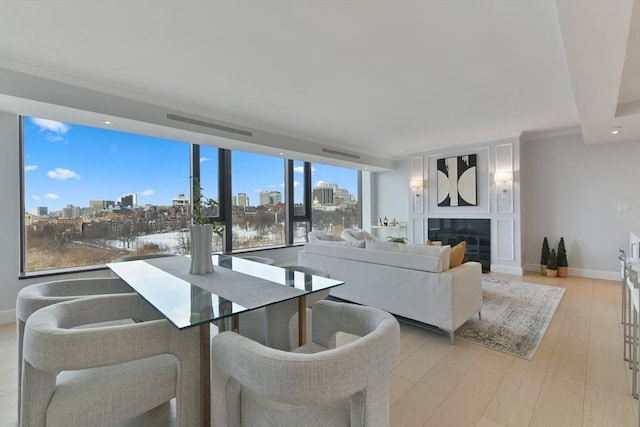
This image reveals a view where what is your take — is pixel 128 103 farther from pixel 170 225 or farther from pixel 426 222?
pixel 426 222

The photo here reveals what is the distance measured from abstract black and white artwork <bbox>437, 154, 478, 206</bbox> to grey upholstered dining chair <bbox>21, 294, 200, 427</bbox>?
583 centimetres

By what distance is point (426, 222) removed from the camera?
650cm

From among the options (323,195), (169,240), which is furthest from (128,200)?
(323,195)

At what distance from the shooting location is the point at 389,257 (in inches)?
118

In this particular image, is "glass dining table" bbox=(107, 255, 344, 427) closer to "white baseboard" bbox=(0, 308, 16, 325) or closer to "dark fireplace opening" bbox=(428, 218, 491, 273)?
"white baseboard" bbox=(0, 308, 16, 325)

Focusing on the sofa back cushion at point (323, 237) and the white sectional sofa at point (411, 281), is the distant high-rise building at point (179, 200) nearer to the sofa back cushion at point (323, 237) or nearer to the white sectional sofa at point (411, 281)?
the sofa back cushion at point (323, 237)

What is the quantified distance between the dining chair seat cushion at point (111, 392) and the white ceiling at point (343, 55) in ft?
7.16

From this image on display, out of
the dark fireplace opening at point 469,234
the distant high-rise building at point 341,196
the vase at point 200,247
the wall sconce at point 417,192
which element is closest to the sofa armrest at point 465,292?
the vase at point 200,247

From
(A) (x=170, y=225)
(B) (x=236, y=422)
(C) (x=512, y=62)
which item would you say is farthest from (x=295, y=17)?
(A) (x=170, y=225)

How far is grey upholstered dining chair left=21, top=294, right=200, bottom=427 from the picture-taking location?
1049 mm

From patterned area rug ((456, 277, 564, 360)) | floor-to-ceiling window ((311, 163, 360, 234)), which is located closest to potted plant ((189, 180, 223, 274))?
patterned area rug ((456, 277, 564, 360))

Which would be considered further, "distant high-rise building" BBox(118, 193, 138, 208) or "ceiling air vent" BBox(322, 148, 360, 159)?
"ceiling air vent" BBox(322, 148, 360, 159)

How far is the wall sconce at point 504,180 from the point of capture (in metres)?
5.22

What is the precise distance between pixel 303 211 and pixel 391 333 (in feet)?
17.9
